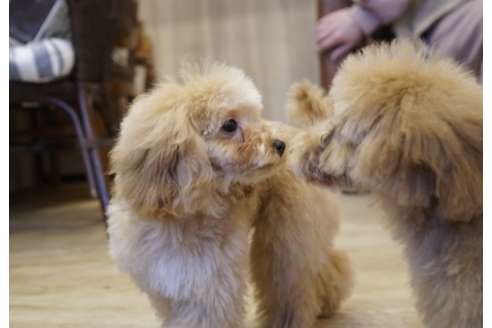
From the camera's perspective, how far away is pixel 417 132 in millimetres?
692

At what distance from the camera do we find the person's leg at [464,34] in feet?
5.72

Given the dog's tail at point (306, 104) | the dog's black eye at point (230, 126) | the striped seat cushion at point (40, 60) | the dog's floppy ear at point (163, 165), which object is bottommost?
the dog's floppy ear at point (163, 165)

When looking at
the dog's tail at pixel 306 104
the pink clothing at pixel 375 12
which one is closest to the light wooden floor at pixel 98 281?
the dog's tail at pixel 306 104

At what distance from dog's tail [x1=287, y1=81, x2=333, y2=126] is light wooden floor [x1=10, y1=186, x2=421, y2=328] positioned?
0.30 meters

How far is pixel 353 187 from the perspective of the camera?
0.85 meters

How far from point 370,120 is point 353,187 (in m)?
0.15

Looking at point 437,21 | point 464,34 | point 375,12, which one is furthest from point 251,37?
point 464,34

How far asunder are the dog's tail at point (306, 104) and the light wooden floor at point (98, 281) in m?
0.30

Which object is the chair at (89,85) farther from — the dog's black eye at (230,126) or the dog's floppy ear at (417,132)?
the dog's floppy ear at (417,132)

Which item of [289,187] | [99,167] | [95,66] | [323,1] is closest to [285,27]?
[323,1]

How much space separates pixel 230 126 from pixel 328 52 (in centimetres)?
139

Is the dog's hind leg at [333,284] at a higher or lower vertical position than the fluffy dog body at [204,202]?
lower

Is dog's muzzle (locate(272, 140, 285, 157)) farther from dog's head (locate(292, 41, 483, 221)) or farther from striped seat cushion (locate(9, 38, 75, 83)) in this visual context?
A: striped seat cushion (locate(9, 38, 75, 83))

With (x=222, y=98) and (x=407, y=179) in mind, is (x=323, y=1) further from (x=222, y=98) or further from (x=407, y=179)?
(x=407, y=179)
